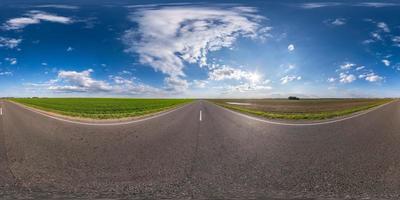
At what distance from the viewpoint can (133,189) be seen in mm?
5043

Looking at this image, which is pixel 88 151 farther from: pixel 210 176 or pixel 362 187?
pixel 362 187

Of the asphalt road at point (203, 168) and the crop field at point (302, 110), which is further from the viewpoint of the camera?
the crop field at point (302, 110)

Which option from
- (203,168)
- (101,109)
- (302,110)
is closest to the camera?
(203,168)

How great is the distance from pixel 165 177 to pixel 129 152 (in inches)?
114

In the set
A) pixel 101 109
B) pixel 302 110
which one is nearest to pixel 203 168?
pixel 302 110

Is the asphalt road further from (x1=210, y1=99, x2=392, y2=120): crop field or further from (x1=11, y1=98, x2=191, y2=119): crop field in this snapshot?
(x1=11, y1=98, x2=191, y2=119): crop field

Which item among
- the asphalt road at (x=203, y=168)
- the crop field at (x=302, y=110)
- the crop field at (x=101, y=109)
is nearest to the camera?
the asphalt road at (x=203, y=168)

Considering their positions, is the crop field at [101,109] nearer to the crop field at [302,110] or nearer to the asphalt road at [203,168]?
the crop field at [302,110]

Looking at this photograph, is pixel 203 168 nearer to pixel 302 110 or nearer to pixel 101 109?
pixel 302 110

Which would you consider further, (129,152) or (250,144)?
(250,144)

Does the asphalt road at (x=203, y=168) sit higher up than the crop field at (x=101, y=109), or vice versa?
the crop field at (x=101, y=109)

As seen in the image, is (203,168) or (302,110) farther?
A: (302,110)

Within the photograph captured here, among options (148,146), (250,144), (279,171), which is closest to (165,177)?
(279,171)

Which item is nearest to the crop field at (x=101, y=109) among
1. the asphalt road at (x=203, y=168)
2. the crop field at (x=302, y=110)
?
the crop field at (x=302, y=110)
